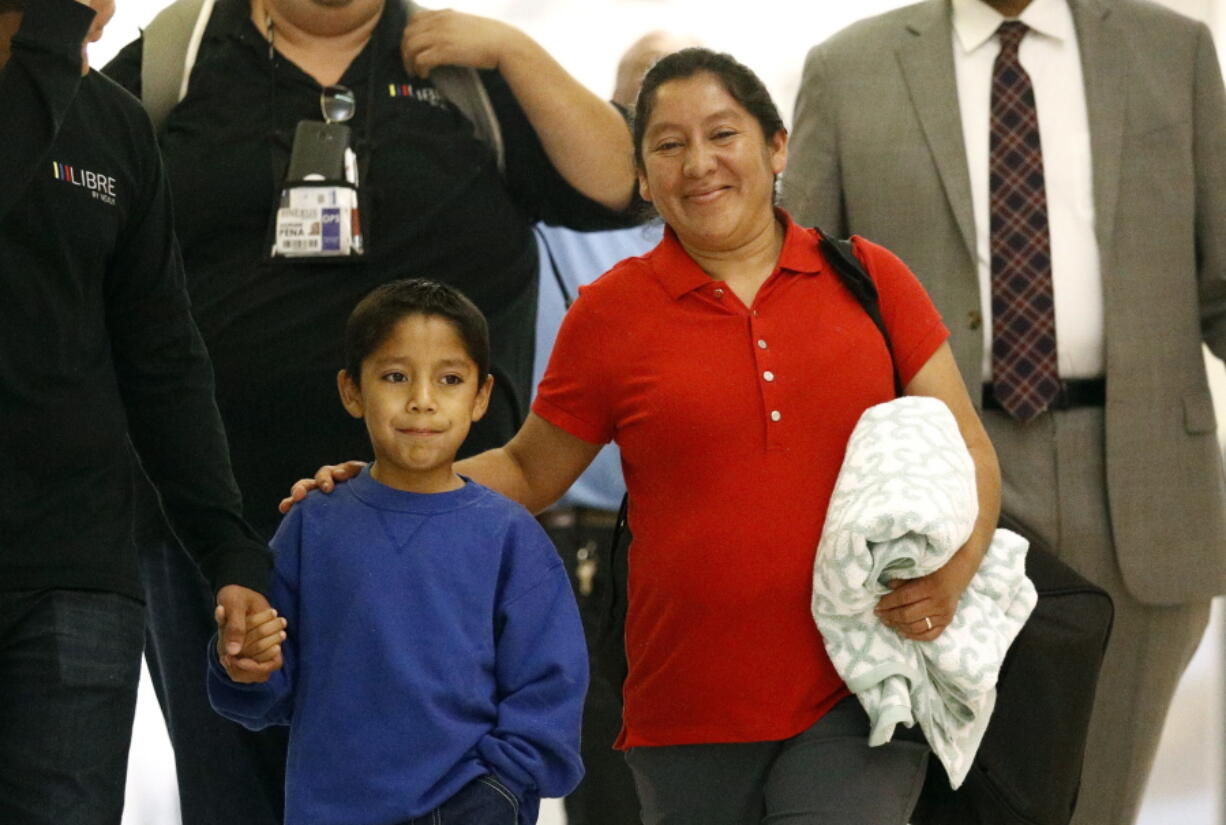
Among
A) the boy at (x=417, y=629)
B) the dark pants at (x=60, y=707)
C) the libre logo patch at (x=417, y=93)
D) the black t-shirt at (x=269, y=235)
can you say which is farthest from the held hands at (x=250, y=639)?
the libre logo patch at (x=417, y=93)

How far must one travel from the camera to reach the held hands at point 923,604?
2.55 m

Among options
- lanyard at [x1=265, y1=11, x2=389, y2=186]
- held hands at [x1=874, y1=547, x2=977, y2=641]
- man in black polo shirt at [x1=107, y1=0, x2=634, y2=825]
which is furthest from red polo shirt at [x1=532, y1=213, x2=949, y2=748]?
lanyard at [x1=265, y1=11, x2=389, y2=186]

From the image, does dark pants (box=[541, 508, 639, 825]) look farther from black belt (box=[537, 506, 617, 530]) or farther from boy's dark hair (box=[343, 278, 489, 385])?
boy's dark hair (box=[343, 278, 489, 385])

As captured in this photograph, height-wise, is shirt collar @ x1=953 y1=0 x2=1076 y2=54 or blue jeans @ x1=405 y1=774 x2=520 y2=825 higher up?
shirt collar @ x1=953 y1=0 x2=1076 y2=54

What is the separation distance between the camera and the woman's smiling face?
2.71m

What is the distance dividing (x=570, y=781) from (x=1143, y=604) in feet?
4.63

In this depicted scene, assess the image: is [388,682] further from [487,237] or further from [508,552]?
[487,237]

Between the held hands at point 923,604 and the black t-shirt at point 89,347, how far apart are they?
2.79ft

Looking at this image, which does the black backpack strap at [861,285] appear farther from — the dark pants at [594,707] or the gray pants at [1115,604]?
the dark pants at [594,707]

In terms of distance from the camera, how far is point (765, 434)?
8.56ft

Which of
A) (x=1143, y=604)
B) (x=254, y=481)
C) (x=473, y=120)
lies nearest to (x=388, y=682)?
(x=254, y=481)

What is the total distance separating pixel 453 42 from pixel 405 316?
38.2 inches

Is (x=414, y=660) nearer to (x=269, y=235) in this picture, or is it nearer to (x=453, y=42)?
(x=269, y=235)

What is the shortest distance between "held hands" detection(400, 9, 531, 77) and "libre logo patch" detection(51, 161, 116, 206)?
3.15ft
